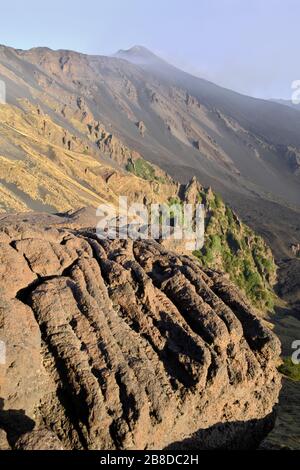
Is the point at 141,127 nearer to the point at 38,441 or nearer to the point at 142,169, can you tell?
the point at 142,169

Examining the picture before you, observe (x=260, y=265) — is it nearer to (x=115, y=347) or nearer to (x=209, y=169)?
(x=115, y=347)

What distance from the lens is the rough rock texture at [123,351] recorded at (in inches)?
495

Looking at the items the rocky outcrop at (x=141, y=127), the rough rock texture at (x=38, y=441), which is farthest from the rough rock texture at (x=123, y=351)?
the rocky outcrop at (x=141, y=127)

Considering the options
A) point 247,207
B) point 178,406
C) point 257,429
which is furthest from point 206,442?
point 247,207

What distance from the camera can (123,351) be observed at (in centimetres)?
1441

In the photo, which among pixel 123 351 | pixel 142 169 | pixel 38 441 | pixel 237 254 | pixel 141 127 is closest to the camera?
pixel 38 441

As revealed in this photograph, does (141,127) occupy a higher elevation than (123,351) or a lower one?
lower

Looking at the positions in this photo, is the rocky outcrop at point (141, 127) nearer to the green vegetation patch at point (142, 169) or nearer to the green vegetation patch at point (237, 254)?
the green vegetation patch at point (142, 169)

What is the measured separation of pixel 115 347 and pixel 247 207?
128879 mm

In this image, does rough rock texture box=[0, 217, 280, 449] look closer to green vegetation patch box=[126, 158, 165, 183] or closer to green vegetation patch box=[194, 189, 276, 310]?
green vegetation patch box=[194, 189, 276, 310]

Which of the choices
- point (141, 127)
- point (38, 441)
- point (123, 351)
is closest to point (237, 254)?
point (123, 351)

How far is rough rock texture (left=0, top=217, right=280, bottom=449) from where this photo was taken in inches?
495

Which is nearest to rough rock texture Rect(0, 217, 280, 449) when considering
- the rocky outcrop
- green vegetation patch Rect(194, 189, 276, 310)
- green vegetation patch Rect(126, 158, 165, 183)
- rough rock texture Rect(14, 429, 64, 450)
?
rough rock texture Rect(14, 429, 64, 450)

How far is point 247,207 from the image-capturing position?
139750 mm
